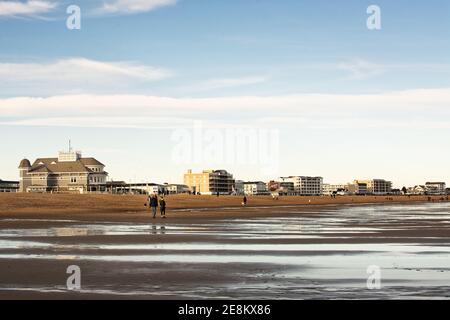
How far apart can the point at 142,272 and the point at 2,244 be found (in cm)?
1068

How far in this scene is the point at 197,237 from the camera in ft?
98.2

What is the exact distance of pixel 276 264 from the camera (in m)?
18.7

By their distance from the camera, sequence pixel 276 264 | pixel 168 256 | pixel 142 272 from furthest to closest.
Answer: pixel 168 256 → pixel 276 264 → pixel 142 272

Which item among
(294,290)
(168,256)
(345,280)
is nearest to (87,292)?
(294,290)

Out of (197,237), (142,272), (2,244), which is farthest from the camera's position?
(197,237)

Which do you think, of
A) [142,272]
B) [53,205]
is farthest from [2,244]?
[53,205]
